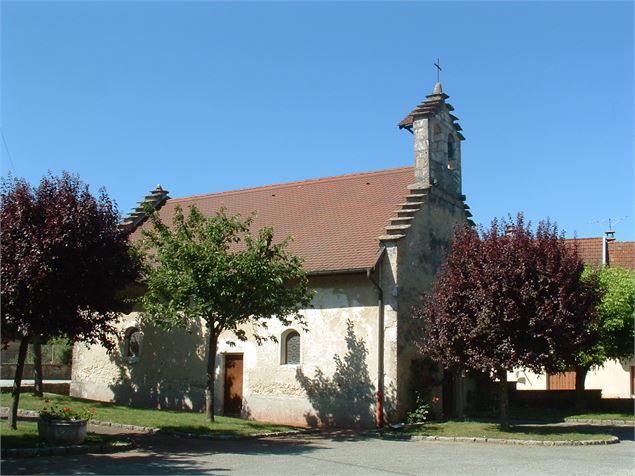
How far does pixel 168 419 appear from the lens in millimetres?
20031

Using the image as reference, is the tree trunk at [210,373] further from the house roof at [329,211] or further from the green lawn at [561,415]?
the green lawn at [561,415]

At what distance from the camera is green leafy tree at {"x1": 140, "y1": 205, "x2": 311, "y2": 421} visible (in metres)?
18.0

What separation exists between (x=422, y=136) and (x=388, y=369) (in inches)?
329

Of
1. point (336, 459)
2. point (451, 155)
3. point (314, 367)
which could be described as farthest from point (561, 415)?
point (336, 459)

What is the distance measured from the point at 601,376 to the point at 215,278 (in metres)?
26.4

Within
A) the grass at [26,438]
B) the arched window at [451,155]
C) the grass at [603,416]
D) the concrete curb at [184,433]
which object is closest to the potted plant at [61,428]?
the grass at [26,438]

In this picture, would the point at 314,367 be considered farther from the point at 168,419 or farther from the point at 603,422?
the point at 603,422

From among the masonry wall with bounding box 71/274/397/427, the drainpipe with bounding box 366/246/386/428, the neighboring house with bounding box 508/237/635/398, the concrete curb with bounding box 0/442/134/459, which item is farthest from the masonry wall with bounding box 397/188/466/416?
the neighboring house with bounding box 508/237/635/398

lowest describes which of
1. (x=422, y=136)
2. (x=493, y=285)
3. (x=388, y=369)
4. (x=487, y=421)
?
(x=487, y=421)

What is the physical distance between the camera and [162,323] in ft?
62.0

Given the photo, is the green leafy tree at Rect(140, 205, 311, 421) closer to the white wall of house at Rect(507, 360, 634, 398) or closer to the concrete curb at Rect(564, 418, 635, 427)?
the concrete curb at Rect(564, 418, 635, 427)

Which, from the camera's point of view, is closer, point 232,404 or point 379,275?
point 379,275

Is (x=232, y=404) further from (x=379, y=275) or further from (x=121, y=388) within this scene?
(x=379, y=275)

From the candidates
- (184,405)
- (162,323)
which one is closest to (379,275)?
(162,323)
